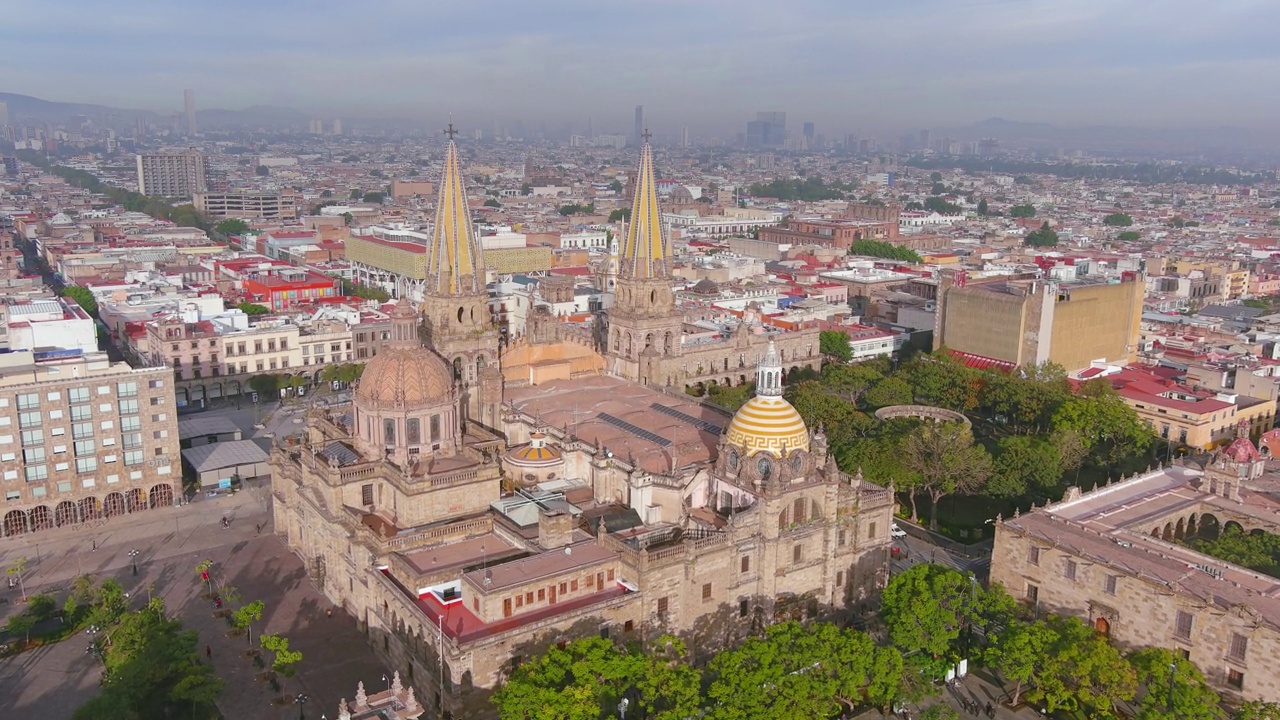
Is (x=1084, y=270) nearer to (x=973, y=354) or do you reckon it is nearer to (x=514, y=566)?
(x=973, y=354)

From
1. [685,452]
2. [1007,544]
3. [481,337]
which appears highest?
[481,337]

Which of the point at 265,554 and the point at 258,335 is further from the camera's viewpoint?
the point at 258,335

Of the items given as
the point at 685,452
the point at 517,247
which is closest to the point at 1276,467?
the point at 685,452

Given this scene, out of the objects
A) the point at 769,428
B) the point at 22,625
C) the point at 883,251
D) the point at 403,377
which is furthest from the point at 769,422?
the point at 883,251

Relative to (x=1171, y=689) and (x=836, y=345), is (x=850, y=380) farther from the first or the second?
(x=1171, y=689)

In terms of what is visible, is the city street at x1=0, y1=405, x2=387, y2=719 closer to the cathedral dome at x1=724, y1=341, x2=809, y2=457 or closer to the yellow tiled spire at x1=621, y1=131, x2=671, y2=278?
the cathedral dome at x1=724, y1=341, x2=809, y2=457
